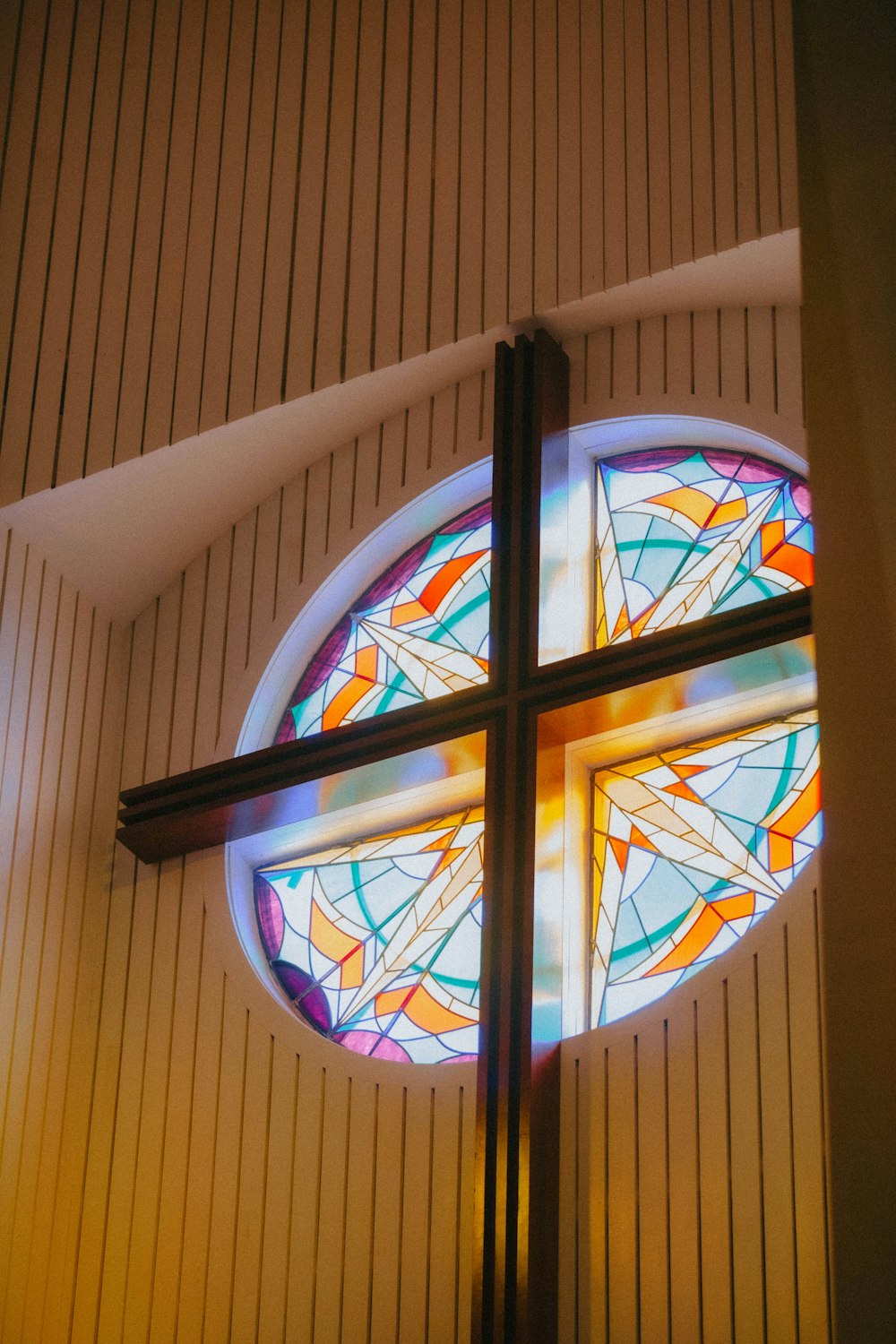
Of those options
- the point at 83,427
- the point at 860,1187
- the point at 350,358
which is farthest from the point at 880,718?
the point at 83,427

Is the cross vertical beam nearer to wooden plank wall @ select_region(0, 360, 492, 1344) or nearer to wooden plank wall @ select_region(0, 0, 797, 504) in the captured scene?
wooden plank wall @ select_region(0, 360, 492, 1344)

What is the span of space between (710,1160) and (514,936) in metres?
0.66

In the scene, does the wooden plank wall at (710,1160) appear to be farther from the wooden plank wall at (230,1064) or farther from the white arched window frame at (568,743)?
the white arched window frame at (568,743)

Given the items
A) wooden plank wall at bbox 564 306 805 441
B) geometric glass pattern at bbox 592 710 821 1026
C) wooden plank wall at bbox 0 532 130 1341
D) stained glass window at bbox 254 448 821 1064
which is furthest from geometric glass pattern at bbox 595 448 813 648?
wooden plank wall at bbox 0 532 130 1341

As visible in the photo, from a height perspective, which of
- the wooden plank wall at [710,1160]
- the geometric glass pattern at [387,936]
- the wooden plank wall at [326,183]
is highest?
the wooden plank wall at [326,183]

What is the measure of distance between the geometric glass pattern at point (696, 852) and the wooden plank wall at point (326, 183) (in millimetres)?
1295

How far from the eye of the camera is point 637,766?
420 cm

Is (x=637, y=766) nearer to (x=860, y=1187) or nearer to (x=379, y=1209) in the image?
(x=379, y=1209)

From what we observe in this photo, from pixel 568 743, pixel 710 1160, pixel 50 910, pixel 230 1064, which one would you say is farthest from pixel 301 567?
pixel 710 1160

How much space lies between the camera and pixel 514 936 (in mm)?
3803

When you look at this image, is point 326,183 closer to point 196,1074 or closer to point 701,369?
point 701,369

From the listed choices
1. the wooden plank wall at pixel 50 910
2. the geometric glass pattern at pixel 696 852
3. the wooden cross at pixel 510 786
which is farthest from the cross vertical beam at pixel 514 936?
the wooden plank wall at pixel 50 910

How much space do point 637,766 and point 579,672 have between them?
31cm

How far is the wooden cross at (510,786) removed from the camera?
3518 mm
